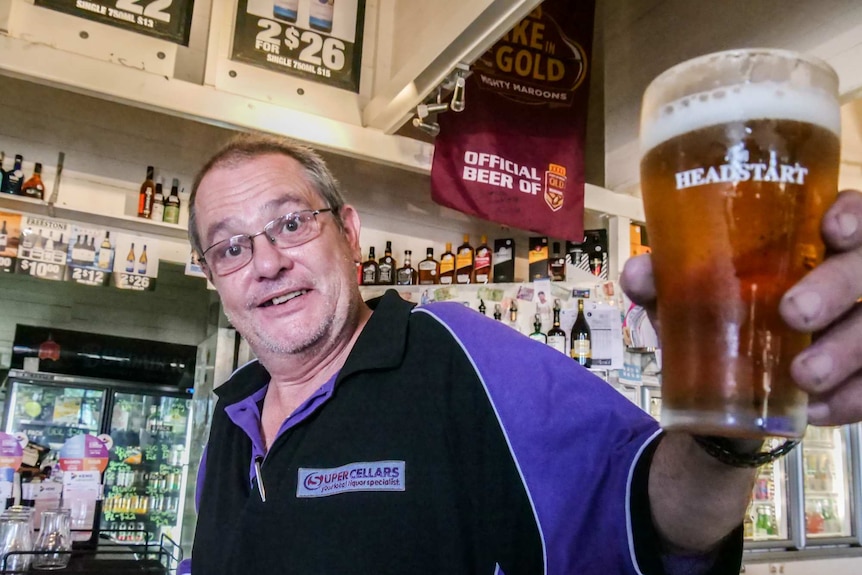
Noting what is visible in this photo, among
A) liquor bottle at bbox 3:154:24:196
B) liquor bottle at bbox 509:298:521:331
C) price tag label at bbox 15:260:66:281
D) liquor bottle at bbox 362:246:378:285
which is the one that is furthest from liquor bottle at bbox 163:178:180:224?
liquor bottle at bbox 509:298:521:331

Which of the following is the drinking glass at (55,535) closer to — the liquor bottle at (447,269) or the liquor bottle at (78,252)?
the liquor bottle at (78,252)

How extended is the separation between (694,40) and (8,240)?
352cm

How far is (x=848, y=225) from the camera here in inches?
20.9

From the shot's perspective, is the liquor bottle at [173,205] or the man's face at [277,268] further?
the liquor bottle at [173,205]

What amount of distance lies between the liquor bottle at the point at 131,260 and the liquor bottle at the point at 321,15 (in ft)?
4.83

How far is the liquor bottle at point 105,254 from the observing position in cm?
341

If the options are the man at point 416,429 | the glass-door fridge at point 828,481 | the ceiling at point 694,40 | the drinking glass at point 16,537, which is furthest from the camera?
the glass-door fridge at point 828,481

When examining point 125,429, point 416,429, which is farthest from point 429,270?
point 125,429

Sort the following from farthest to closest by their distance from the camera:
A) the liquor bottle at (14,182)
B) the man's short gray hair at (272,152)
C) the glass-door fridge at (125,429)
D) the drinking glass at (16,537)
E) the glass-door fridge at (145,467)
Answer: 1. the glass-door fridge at (145,467)
2. the glass-door fridge at (125,429)
3. the liquor bottle at (14,182)
4. the drinking glass at (16,537)
5. the man's short gray hair at (272,152)

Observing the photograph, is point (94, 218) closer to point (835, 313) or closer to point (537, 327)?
point (537, 327)

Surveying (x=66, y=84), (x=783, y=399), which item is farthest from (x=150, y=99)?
(x=783, y=399)

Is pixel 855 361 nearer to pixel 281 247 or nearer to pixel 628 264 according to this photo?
pixel 628 264

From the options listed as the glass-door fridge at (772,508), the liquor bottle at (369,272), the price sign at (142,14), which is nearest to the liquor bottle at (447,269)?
the liquor bottle at (369,272)

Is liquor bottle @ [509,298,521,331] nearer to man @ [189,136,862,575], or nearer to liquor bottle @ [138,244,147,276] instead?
man @ [189,136,862,575]
